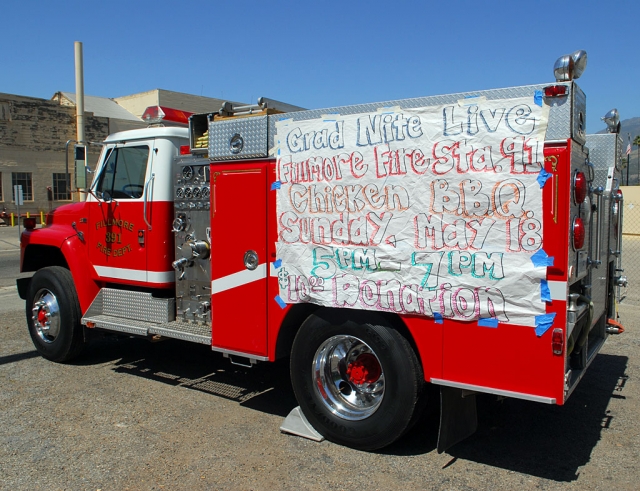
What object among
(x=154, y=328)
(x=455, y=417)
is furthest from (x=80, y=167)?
(x=455, y=417)

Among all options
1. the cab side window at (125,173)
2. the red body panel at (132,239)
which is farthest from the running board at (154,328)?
the cab side window at (125,173)

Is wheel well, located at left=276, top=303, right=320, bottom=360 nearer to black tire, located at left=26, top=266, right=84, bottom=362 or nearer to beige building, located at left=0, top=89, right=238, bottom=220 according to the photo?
black tire, located at left=26, top=266, right=84, bottom=362

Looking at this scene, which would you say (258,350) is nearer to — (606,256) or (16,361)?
(606,256)

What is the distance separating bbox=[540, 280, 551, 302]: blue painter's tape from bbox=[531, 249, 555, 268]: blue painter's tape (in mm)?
Answer: 107

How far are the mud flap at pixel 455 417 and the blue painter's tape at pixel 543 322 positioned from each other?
0.73 metres

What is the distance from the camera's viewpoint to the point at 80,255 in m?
6.34

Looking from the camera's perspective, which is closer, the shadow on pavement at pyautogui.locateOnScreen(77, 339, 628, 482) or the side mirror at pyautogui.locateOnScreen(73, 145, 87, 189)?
the shadow on pavement at pyautogui.locateOnScreen(77, 339, 628, 482)

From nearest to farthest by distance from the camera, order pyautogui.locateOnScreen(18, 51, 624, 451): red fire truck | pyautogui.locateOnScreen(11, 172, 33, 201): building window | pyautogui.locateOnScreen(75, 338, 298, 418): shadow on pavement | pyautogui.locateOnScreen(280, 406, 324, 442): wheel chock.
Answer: pyautogui.locateOnScreen(18, 51, 624, 451): red fire truck
pyautogui.locateOnScreen(280, 406, 324, 442): wheel chock
pyautogui.locateOnScreen(75, 338, 298, 418): shadow on pavement
pyautogui.locateOnScreen(11, 172, 33, 201): building window

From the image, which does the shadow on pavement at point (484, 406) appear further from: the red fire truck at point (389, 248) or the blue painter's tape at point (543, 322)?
the blue painter's tape at point (543, 322)

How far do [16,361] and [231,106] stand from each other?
13.3 feet

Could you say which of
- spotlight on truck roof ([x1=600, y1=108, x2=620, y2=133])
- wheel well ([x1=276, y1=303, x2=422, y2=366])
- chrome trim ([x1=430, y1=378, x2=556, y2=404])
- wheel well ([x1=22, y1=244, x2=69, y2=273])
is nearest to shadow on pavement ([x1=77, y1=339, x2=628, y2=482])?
chrome trim ([x1=430, y1=378, x2=556, y2=404])

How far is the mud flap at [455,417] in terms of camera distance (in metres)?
4.04

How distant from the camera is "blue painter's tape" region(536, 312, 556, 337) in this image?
3500 mm

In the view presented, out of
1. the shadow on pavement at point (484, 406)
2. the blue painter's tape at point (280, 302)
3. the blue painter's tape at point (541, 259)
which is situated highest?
the blue painter's tape at point (541, 259)
